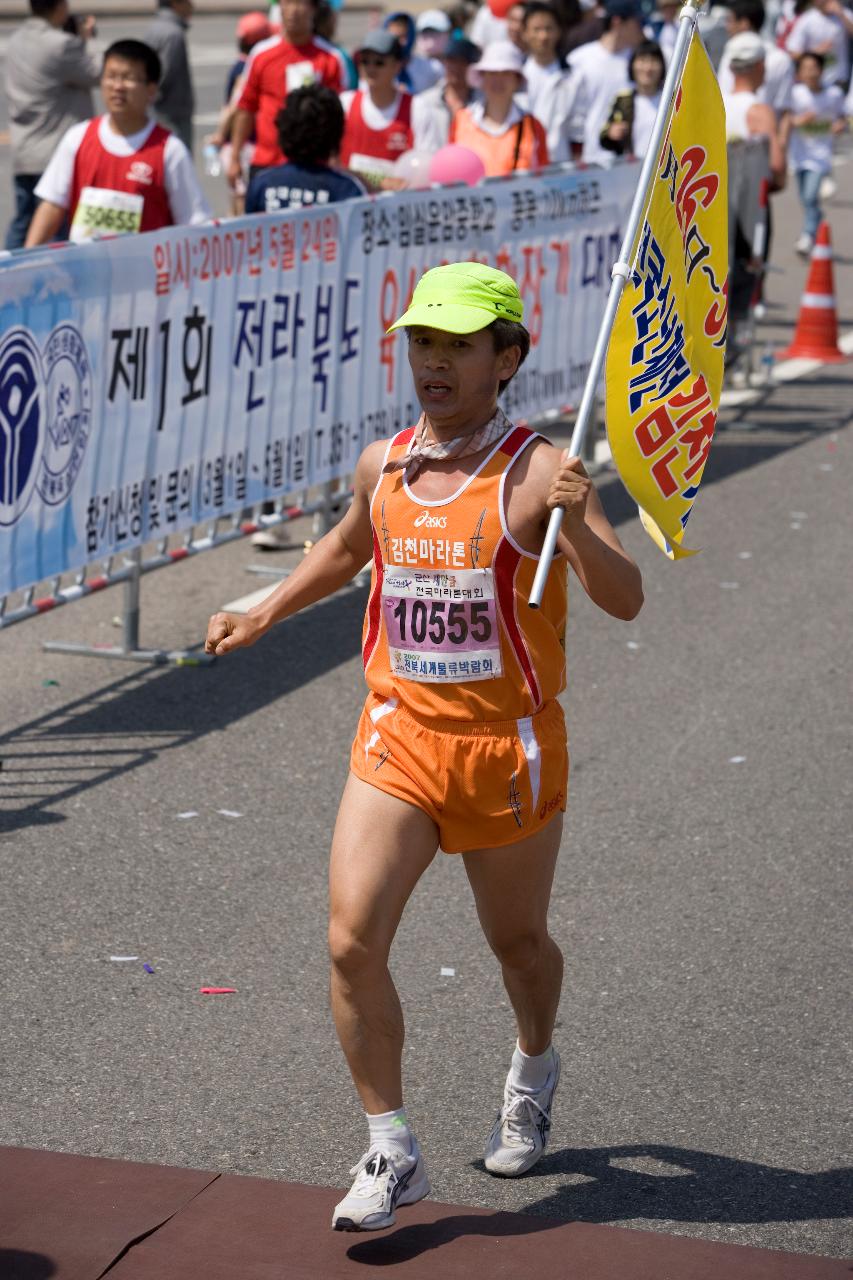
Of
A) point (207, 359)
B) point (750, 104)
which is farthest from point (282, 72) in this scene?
point (207, 359)

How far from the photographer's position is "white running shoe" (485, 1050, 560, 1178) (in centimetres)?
459

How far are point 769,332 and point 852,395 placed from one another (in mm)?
2238

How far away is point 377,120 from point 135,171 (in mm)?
3854

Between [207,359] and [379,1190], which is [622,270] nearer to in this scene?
[379,1190]

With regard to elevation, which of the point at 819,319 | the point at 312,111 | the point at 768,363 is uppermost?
the point at 312,111

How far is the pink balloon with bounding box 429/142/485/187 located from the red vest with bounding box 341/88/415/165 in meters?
1.24

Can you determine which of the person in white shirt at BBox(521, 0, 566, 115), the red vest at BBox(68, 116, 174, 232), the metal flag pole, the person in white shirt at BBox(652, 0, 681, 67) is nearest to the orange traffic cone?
the person in white shirt at BBox(521, 0, 566, 115)

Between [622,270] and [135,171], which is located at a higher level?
[622,270]

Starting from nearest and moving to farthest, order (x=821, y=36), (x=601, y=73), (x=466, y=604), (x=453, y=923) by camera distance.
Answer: (x=466, y=604) → (x=453, y=923) → (x=601, y=73) → (x=821, y=36)

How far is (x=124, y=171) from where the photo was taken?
380 inches

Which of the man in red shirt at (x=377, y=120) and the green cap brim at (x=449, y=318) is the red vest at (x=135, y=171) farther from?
the green cap brim at (x=449, y=318)

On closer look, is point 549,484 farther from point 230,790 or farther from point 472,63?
point 472,63

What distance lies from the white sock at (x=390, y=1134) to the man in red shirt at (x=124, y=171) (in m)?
6.13

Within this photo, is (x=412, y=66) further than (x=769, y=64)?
Yes
